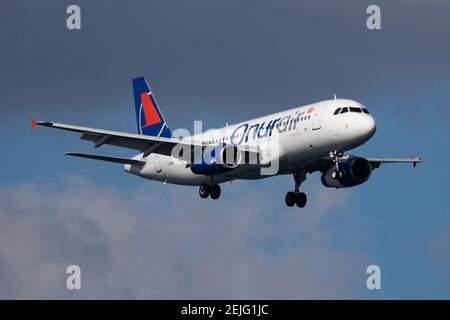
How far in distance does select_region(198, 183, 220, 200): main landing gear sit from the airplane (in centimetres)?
6

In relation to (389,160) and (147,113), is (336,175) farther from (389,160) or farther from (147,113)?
(147,113)

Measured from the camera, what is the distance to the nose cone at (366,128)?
63.9m

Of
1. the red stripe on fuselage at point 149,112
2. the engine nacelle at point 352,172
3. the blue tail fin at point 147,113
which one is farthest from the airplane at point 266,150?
the red stripe on fuselage at point 149,112

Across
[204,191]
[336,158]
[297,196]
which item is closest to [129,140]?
[204,191]

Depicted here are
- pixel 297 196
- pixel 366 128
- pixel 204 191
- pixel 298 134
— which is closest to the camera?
pixel 366 128

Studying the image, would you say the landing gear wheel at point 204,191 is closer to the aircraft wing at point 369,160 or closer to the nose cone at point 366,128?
the aircraft wing at point 369,160

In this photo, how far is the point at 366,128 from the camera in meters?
63.9

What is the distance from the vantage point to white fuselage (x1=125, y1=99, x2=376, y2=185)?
64.2 meters

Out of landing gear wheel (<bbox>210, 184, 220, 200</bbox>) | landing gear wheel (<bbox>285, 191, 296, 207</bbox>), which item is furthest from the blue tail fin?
landing gear wheel (<bbox>285, 191, 296, 207</bbox>)

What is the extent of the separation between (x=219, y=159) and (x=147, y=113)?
1927 centimetres

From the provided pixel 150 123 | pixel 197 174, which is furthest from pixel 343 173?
pixel 150 123

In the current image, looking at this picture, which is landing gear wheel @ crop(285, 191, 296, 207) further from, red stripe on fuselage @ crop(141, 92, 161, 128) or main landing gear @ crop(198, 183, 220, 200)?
red stripe on fuselage @ crop(141, 92, 161, 128)
